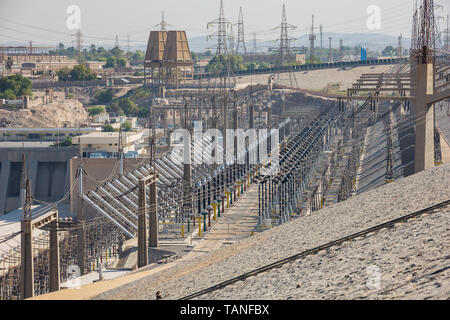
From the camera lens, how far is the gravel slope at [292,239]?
1034 centimetres

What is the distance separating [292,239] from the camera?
11773 millimetres

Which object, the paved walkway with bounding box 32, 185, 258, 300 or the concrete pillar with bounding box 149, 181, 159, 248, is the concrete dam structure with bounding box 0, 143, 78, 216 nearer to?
the paved walkway with bounding box 32, 185, 258, 300

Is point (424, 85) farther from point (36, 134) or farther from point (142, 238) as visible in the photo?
point (36, 134)

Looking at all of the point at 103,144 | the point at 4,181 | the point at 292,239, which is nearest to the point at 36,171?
the point at 4,181

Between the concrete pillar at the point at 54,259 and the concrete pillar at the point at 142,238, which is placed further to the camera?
the concrete pillar at the point at 142,238

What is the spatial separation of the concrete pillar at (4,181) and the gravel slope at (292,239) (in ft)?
83.5

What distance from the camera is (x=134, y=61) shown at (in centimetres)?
13138

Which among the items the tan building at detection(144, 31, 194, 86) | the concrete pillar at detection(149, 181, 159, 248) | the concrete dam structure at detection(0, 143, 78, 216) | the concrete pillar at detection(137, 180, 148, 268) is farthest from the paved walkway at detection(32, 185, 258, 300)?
the tan building at detection(144, 31, 194, 86)

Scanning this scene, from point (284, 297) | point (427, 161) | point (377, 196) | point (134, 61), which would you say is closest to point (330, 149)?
point (427, 161)

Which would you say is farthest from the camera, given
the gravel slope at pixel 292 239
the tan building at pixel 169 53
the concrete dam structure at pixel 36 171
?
the tan building at pixel 169 53

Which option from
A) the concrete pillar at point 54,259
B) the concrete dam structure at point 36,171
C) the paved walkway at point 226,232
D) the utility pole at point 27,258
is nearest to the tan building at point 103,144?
the concrete dam structure at point 36,171

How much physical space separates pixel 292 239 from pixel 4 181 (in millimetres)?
27871

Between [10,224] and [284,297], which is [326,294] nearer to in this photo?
[284,297]

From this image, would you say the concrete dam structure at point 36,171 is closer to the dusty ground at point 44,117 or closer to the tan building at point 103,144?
the tan building at point 103,144
